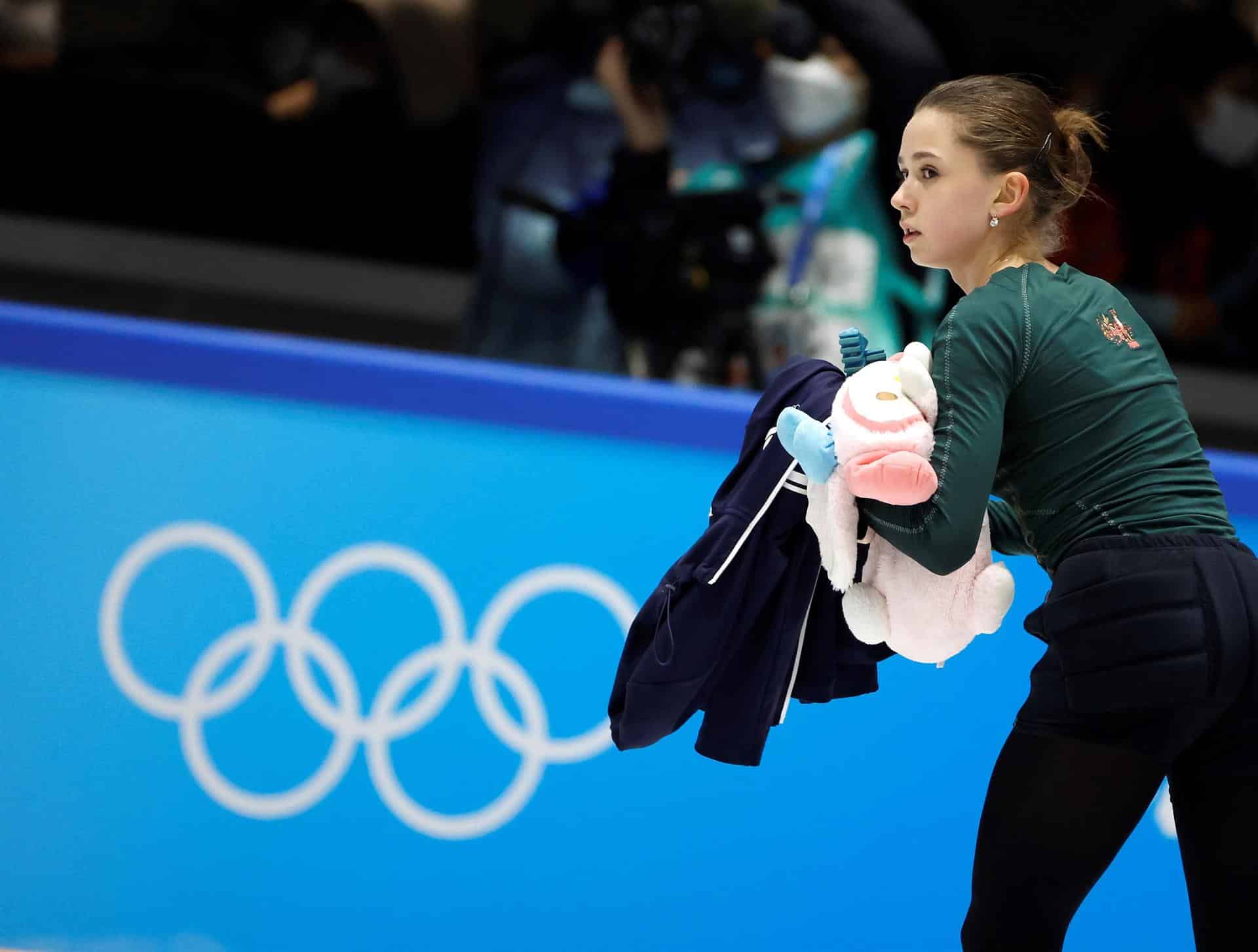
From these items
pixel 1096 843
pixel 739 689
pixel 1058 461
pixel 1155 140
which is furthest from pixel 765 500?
pixel 1155 140

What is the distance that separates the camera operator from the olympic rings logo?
1.15m

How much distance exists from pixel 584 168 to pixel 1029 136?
2290 mm

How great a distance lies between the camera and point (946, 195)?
1.72 metres

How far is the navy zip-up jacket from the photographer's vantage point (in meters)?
1.92

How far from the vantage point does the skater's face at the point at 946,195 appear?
171 cm

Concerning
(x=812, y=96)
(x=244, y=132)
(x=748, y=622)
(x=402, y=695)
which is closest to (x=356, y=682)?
(x=402, y=695)

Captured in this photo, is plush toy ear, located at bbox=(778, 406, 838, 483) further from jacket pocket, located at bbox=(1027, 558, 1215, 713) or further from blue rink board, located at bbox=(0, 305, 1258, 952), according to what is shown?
blue rink board, located at bbox=(0, 305, 1258, 952)

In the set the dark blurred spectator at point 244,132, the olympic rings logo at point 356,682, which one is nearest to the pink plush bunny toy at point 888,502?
the olympic rings logo at point 356,682

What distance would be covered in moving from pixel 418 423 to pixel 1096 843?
139 cm

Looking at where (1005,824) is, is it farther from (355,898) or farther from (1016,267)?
(355,898)

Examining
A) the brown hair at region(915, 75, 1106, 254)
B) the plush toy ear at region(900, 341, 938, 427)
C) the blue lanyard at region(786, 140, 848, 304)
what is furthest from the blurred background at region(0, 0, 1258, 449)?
the plush toy ear at region(900, 341, 938, 427)

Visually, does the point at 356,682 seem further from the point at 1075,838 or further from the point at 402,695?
the point at 1075,838

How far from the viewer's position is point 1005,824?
65.9 inches

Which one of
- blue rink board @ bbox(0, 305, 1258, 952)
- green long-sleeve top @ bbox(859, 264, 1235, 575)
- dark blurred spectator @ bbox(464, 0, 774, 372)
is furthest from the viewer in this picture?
dark blurred spectator @ bbox(464, 0, 774, 372)
